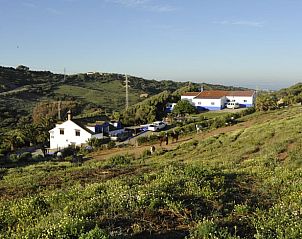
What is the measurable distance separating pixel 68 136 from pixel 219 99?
35.0m

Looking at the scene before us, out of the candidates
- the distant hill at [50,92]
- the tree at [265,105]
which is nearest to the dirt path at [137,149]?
the tree at [265,105]

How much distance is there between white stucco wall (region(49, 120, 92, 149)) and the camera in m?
47.7

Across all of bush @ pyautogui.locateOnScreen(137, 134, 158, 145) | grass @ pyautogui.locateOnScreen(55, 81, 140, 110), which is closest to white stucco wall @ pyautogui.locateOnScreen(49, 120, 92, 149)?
bush @ pyautogui.locateOnScreen(137, 134, 158, 145)

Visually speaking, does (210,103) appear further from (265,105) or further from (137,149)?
(137,149)

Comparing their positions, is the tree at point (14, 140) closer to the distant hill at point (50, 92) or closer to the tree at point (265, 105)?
the distant hill at point (50, 92)

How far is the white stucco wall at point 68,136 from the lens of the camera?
1879 inches

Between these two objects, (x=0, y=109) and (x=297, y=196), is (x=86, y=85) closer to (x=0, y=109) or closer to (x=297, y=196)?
(x=0, y=109)

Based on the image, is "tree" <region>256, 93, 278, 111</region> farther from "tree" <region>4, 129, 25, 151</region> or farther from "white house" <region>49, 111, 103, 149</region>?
"tree" <region>4, 129, 25, 151</region>

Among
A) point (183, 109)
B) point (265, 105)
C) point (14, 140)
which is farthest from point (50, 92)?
point (265, 105)

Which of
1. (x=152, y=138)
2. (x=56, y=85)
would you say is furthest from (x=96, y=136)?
(x=56, y=85)

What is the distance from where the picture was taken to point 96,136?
47.2 meters

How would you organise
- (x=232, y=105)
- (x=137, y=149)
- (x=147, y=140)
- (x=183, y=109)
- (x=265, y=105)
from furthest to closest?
(x=232, y=105)
(x=183, y=109)
(x=265, y=105)
(x=147, y=140)
(x=137, y=149)

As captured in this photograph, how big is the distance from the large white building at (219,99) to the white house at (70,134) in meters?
32.1

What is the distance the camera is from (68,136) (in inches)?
1925
